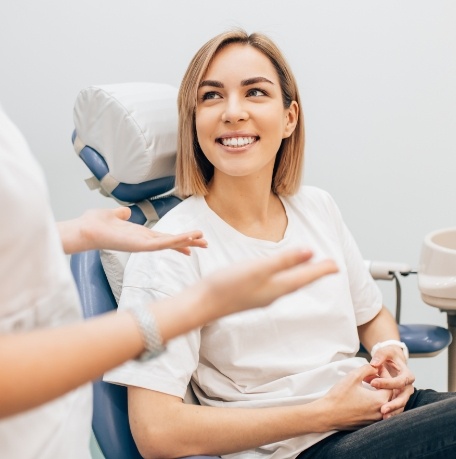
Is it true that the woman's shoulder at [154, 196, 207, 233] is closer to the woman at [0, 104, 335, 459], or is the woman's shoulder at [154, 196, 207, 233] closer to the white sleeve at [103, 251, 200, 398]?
the white sleeve at [103, 251, 200, 398]

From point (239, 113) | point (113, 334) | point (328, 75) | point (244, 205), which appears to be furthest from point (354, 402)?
point (328, 75)

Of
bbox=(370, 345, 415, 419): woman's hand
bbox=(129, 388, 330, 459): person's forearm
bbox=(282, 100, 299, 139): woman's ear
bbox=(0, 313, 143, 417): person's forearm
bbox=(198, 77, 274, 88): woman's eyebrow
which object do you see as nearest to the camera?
bbox=(0, 313, 143, 417): person's forearm

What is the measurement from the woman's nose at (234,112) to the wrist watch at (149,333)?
85cm

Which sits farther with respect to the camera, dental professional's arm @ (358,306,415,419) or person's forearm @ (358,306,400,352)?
person's forearm @ (358,306,400,352)

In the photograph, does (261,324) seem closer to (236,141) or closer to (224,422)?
(224,422)

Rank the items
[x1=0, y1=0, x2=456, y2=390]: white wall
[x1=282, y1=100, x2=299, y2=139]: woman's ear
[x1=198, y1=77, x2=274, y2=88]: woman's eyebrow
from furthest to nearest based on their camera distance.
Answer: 1. [x1=0, y1=0, x2=456, y2=390]: white wall
2. [x1=282, y1=100, x2=299, y2=139]: woman's ear
3. [x1=198, y1=77, x2=274, y2=88]: woman's eyebrow

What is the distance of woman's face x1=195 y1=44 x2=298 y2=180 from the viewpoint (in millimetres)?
1468

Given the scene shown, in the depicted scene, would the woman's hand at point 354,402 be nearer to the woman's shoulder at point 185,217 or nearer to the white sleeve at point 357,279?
the white sleeve at point 357,279

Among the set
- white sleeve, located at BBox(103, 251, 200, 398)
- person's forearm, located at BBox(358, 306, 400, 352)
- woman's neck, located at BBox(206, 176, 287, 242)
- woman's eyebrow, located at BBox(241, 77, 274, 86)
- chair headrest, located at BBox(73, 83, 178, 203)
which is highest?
woman's eyebrow, located at BBox(241, 77, 274, 86)

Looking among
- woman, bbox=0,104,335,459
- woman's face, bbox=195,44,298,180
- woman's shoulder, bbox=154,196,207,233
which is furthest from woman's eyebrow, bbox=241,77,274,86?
woman, bbox=0,104,335,459

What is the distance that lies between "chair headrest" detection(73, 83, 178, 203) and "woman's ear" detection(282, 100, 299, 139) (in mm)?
237

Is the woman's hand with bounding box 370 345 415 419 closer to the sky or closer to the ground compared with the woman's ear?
closer to the ground

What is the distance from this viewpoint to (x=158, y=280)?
1340 millimetres

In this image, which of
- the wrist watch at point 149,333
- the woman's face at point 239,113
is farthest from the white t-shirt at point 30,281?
the woman's face at point 239,113
